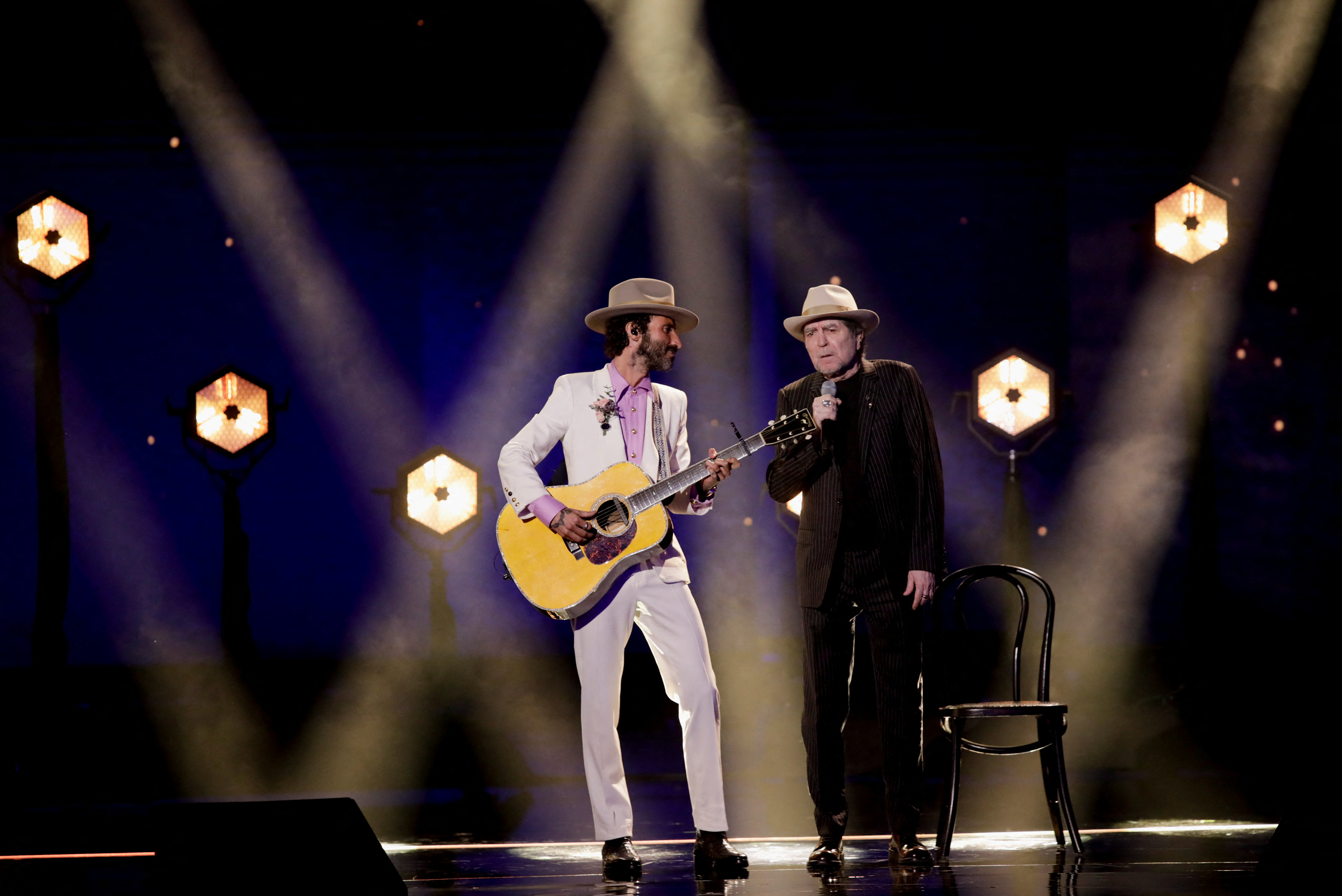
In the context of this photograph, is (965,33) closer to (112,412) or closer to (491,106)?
(491,106)

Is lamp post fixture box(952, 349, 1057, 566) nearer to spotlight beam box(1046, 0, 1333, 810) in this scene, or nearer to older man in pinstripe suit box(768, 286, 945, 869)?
spotlight beam box(1046, 0, 1333, 810)

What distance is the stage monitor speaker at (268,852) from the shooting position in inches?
99.3

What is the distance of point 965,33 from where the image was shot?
8258 millimetres

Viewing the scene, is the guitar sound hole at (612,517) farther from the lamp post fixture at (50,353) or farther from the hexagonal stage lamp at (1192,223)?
the hexagonal stage lamp at (1192,223)

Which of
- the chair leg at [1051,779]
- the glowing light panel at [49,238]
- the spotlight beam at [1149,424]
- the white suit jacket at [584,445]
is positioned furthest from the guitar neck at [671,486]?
the spotlight beam at [1149,424]

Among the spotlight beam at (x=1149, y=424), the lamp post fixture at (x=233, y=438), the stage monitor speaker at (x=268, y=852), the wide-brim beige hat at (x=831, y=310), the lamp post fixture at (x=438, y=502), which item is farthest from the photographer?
the spotlight beam at (x=1149, y=424)

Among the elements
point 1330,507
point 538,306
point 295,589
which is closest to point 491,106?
point 538,306

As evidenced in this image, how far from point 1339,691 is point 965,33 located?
16.1 ft

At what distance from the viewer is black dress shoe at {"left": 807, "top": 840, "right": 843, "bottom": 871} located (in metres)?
3.08

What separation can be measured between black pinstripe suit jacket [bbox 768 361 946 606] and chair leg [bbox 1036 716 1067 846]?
587 millimetres

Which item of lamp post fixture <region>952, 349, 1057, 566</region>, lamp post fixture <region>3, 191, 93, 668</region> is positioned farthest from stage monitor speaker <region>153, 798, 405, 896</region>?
lamp post fixture <region>952, 349, 1057, 566</region>

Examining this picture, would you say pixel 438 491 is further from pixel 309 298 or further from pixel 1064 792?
pixel 1064 792

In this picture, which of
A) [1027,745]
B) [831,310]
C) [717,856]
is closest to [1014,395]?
[1027,745]

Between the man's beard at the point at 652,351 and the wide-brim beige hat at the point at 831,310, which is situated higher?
the wide-brim beige hat at the point at 831,310
